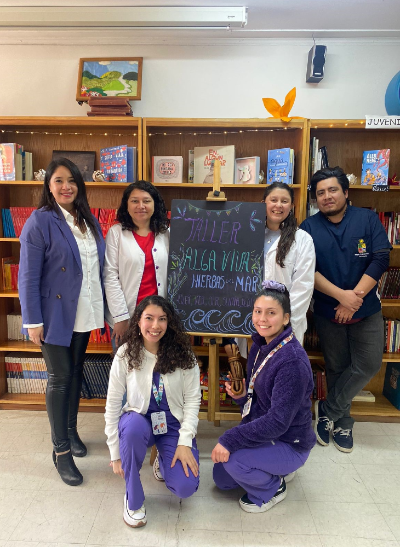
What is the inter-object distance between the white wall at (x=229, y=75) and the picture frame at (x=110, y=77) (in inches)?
3.9

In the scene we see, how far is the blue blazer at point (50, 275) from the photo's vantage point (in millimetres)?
1761

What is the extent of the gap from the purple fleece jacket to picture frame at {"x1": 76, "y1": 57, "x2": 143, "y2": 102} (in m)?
2.15

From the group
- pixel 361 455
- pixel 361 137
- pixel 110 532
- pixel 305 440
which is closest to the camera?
pixel 110 532

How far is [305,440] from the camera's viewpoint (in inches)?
66.7

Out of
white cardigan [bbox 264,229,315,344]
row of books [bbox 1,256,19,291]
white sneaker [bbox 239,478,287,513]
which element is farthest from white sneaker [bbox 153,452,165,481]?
row of books [bbox 1,256,19,291]

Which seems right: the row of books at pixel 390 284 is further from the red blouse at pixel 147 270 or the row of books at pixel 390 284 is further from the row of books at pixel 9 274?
the row of books at pixel 9 274

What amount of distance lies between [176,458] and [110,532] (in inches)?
15.7

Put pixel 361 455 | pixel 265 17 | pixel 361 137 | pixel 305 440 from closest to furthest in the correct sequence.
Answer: pixel 305 440
pixel 361 455
pixel 265 17
pixel 361 137

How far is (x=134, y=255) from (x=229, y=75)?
1.74 meters

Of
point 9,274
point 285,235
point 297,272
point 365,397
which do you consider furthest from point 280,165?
point 9,274

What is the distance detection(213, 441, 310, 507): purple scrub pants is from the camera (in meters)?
1.65

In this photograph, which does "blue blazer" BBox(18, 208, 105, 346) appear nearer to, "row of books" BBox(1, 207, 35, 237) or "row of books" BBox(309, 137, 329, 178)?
"row of books" BBox(1, 207, 35, 237)

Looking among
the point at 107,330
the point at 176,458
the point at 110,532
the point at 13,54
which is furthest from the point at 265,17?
the point at 110,532

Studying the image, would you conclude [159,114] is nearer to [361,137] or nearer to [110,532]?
[361,137]
